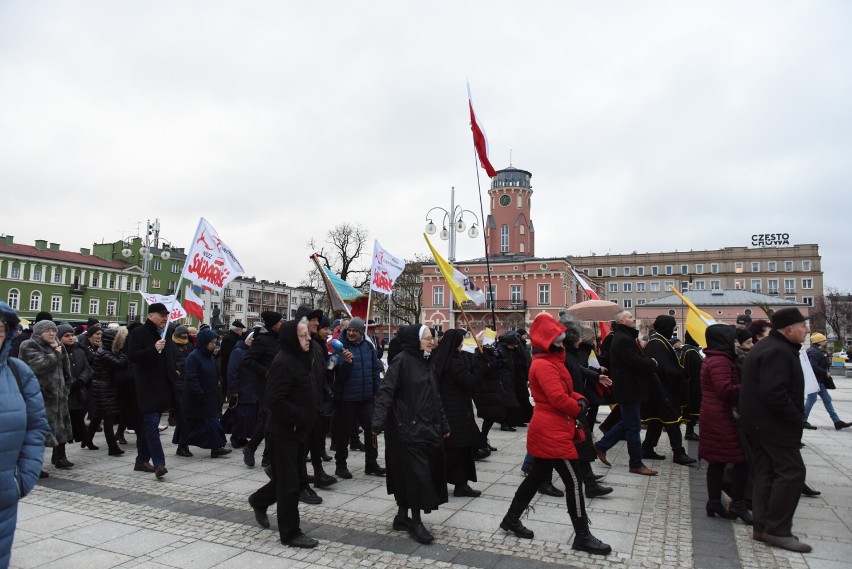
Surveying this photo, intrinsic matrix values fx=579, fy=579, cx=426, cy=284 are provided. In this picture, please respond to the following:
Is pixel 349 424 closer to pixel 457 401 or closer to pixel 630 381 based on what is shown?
pixel 457 401

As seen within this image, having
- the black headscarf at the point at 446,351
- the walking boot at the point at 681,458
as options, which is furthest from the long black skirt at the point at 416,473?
the walking boot at the point at 681,458

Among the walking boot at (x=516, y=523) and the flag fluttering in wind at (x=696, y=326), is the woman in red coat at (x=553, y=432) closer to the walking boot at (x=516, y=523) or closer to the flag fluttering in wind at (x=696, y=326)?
the walking boot at (x=516, y=523)

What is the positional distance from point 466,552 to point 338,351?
11.1 ft

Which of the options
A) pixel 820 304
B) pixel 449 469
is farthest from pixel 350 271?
pixel 820 304

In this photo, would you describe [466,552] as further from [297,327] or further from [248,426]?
[248,426]

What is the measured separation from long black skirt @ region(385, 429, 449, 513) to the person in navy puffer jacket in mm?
2883

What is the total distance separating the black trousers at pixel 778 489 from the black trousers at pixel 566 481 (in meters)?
1.63

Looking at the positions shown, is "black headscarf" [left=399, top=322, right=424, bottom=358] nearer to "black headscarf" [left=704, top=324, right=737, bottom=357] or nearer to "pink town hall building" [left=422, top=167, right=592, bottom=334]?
"black headscarf" [left=704, top=324, right=737, bottom=357]

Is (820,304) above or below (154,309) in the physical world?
above

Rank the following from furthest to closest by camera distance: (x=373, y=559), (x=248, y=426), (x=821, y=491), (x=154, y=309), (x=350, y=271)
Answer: (x=350, y=271) < (x=248, y=426) < (x=154, y=309) < (x=821, y=491) < (x=373, y=559)

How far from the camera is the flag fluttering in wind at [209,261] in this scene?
8.86 metres

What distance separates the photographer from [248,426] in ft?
30.6

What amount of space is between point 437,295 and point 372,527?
6193cm

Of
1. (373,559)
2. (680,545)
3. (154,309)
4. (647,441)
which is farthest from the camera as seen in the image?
(647,441)
